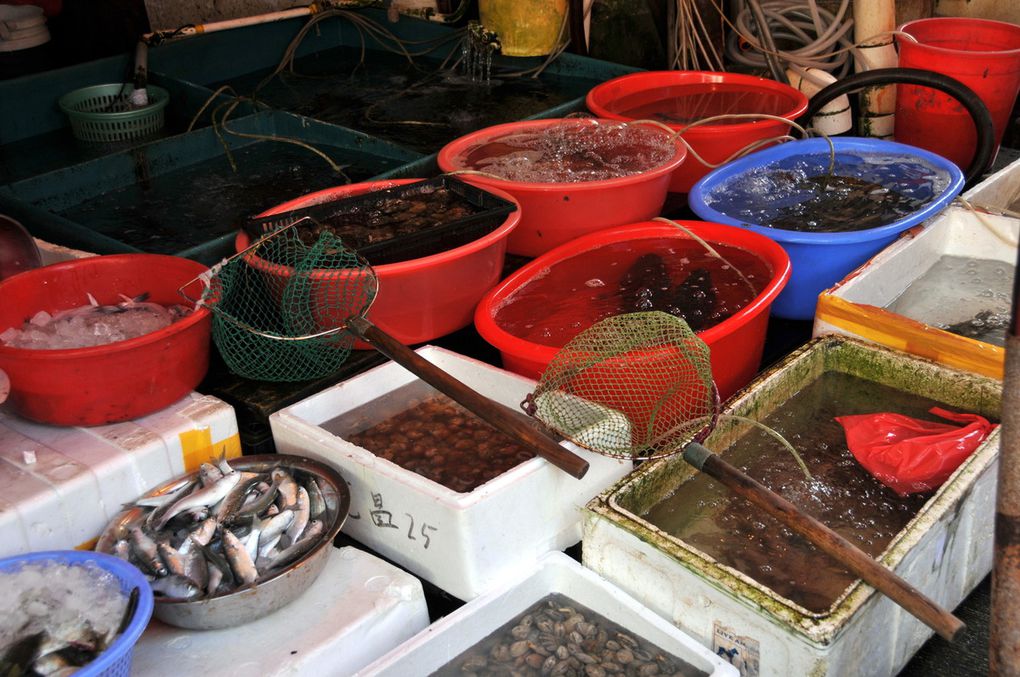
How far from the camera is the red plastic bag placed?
2754 millimetres

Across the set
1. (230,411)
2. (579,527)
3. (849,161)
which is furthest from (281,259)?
(849,161)

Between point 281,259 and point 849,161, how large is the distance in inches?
99.6

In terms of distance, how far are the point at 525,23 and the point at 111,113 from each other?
7.35 ft

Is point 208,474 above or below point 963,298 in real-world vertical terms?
above

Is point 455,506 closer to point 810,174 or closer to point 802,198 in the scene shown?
point 802,198

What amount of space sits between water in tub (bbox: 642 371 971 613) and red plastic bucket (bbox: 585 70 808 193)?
58.1 inches

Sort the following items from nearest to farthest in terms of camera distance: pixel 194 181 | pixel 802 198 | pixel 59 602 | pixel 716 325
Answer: pixel 59 602 → pixel 716 325 → pixel 802 198 → pixel 194 181

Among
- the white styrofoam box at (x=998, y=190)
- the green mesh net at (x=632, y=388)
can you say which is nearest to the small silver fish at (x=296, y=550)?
the green mesh net at (x=632, y=388)

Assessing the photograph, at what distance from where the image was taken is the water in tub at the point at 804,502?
2488 mm

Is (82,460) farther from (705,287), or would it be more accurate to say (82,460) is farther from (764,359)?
(764,359)

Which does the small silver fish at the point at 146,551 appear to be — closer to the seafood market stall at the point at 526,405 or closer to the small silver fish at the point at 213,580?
the seafood market stall at the point at 526,405

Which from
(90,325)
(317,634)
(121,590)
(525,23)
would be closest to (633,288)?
(317,634)

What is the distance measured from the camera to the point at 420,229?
3.31 metres

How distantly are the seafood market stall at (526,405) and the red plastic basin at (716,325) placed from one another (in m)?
0.01
